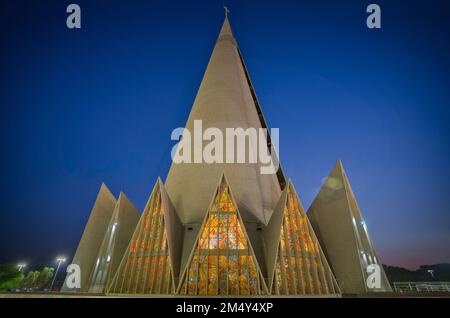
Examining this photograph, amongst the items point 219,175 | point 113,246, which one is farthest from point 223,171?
point 113,246

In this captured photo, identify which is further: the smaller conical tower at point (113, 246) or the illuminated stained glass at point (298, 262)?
the smaller conical tower at point (113, 246)

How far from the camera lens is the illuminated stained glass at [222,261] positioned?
17.6 meters

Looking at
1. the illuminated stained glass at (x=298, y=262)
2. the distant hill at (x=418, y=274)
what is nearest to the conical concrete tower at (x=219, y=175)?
the illuminated stained glass at (x=298, y=262)

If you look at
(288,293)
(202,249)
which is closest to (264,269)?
(288,293)

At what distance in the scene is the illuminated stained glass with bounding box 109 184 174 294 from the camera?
18219 millimetres

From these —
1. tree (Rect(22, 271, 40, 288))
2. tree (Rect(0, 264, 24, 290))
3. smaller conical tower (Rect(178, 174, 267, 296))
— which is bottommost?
tree (Rect(22, 271, 40, 288))

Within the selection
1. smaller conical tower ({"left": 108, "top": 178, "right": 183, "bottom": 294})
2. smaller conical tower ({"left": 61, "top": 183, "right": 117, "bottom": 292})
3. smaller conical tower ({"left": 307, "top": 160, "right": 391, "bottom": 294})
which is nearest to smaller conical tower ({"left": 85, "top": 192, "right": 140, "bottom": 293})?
smaller conical tower ({"left": 61, "top": 183, "right": 117, "bottom": 292})

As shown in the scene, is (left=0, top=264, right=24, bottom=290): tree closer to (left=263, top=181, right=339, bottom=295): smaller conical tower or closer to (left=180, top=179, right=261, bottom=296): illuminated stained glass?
(left=180, top=179, right=261, bottom=296): illuminated stained glass

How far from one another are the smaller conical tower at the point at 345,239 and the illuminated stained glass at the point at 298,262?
7.26 ft

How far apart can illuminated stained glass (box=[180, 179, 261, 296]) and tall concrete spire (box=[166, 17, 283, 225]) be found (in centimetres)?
488

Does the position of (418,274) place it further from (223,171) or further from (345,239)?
(223,171)

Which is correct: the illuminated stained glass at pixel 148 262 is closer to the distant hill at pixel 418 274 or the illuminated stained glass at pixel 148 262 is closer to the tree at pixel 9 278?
the tree at pixel 9 278
